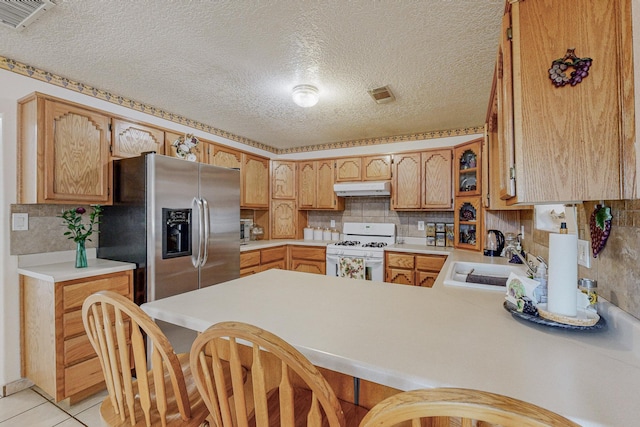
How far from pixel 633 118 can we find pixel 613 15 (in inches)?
12.2

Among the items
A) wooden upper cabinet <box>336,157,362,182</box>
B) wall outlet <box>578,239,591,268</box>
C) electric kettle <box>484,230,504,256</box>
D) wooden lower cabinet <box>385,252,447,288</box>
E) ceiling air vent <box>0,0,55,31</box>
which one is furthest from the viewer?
wooden upper cabinet <box>336,157,362,182</box>

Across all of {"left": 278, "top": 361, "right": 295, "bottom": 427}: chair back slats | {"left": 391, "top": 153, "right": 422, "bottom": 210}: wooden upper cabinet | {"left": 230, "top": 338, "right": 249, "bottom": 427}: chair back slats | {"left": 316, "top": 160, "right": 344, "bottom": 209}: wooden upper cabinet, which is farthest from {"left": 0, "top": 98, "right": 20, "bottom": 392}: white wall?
{"left": 391, "top": 153, "right": 422, "bottom": 210}: wooden upper cabinet

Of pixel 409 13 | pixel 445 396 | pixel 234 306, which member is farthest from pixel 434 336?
pixel 409 13

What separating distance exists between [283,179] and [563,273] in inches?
145

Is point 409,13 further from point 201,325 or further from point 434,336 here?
point 201,325

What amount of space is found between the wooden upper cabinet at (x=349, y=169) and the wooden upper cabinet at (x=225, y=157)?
1364mm

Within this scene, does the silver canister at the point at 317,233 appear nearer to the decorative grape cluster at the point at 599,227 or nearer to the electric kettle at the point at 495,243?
the electric kettle at the point at 495,243

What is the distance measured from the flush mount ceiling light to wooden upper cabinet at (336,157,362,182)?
1.64 m

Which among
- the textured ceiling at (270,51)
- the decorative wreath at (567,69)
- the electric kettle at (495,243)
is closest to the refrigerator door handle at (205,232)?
the textured ceiling at (270,51)

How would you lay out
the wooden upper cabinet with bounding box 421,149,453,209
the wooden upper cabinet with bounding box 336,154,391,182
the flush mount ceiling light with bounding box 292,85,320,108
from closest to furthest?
the flush mount ceiling light with bounding box 292,85,320,108
the wooden upper cabinet with bounding box 421,149,453,209
the wooden upper cabinet with bounding box 336,154,391,182

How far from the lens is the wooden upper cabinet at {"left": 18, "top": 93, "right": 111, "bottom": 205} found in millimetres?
2035

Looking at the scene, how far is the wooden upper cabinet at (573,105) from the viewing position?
2.56ft

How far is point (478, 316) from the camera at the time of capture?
3.70ft

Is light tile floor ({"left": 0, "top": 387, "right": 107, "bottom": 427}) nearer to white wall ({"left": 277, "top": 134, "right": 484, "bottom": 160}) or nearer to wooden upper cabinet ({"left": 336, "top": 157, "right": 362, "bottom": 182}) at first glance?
wooden upper cabinet ({"left": 336, "top": 157, "right": 362, "bottom": 182})
